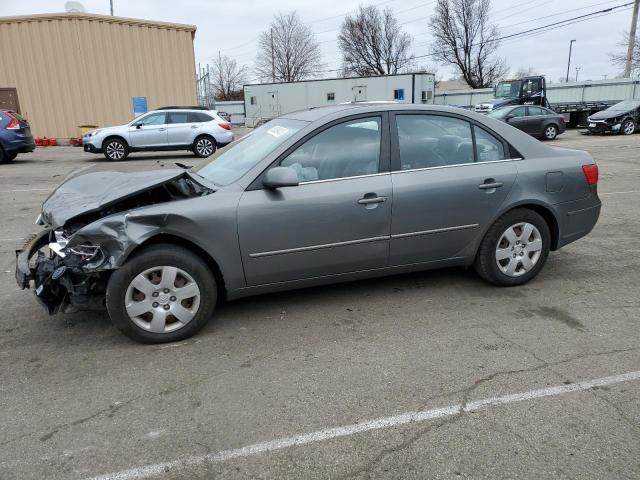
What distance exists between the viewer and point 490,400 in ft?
9.47

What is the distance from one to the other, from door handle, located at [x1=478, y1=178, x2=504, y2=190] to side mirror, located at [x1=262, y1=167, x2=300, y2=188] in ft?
5.37

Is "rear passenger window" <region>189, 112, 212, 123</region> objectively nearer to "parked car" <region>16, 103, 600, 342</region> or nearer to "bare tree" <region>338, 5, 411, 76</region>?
"parked car" <region>16, 103, 600, 342</region>

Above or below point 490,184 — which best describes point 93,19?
above

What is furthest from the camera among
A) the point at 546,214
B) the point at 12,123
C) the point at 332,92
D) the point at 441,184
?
the point at 332,92

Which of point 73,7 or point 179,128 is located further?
point 73,7

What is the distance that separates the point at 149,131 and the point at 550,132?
15.9m

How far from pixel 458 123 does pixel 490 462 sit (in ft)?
9.41

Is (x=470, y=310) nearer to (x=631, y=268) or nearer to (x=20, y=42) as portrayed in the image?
(x=631, y=268)

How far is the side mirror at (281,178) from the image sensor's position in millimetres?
3561

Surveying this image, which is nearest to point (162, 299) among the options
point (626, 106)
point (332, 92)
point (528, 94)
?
point (626, 106)

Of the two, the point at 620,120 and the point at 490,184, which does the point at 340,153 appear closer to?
the point at 490,184

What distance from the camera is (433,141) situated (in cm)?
424

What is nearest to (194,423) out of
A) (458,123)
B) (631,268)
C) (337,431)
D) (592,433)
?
(337,431)

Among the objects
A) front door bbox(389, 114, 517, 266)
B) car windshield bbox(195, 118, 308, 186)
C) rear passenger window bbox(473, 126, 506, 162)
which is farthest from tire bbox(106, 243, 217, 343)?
rear passenger window bbox(473, 126, 506, 162)
